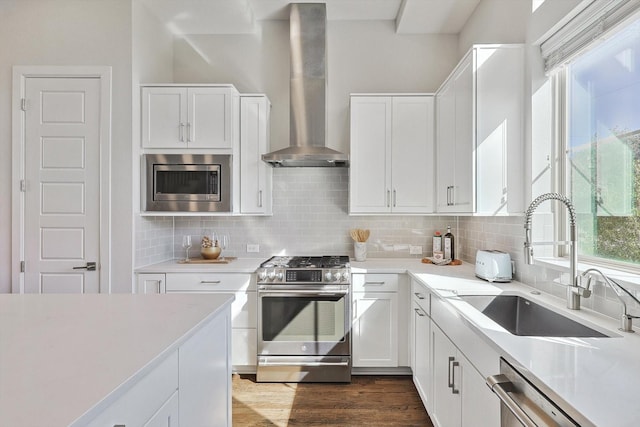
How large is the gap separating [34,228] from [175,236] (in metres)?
1.10

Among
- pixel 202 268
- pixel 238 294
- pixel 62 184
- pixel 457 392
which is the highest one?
pixel 62 184

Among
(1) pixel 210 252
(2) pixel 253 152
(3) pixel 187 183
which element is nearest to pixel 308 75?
(2) pixel 253 152

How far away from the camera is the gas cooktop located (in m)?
2.97

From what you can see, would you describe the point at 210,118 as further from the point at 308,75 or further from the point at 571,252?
the point at 571,252

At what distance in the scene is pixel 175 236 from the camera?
3.60 meters

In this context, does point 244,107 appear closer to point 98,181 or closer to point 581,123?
point 98,181

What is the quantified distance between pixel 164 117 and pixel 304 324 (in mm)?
2055

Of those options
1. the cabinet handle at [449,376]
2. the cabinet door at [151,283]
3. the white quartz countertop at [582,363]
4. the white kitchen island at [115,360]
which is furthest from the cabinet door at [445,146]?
the cabinet door at [151,283]

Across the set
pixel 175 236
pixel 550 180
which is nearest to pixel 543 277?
pixel 550 180

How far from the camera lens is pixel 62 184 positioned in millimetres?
2896

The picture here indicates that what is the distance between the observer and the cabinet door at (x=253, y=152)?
3.20 metres

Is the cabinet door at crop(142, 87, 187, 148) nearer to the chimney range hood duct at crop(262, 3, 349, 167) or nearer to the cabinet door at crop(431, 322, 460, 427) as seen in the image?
the chimney range hood duct at crop(262, 3, 349, 167)

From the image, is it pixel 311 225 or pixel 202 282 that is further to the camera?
pixel 311 225

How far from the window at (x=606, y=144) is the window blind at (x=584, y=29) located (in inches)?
2.2
